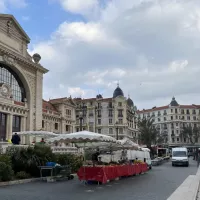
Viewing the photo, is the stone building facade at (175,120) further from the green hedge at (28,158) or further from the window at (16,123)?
the green hedge at (28,158)

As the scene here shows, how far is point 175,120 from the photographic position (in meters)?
116

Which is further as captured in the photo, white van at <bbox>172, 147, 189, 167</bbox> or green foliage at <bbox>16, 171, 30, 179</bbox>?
white van at <bbox>172, 147, 189, 167</bbox>

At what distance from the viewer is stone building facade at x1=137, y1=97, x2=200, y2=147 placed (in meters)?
115

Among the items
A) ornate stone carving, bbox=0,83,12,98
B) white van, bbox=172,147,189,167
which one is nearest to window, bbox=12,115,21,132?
ornate stone carving, bbox=0,83,12,98

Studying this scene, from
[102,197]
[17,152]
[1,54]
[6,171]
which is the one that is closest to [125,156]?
[17,152]

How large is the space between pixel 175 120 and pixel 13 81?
90.7 m

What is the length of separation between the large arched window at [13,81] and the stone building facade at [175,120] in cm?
8173

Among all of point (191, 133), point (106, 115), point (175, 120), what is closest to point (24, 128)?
point (106, 115)

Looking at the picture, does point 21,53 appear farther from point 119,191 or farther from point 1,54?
point 119,191

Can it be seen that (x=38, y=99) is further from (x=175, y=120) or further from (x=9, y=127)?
(x=175, y=120)

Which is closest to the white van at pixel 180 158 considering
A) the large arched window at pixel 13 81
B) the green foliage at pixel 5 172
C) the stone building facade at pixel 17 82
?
the stone building facade at pixel 17 82

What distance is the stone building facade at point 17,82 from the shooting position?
34.4 meters

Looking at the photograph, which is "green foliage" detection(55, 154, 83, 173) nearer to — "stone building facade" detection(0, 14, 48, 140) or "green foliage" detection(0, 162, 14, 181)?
"green foliage" detection(0, 162, 14, 181)

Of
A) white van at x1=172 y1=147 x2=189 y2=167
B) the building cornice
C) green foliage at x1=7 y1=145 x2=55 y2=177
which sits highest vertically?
the building cornice
